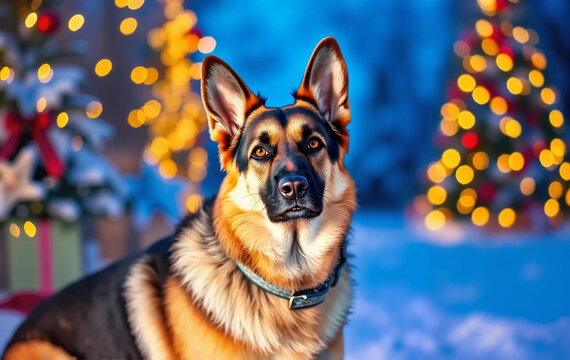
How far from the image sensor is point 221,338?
1.68 meters

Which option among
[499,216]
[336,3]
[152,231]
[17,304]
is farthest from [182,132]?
[336,3]

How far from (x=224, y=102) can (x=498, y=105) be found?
14.3 ft

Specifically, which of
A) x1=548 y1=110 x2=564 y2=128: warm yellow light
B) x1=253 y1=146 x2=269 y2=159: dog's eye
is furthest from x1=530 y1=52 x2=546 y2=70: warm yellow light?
x1=253 y1=146 x2=269 y2=159: dog's eye

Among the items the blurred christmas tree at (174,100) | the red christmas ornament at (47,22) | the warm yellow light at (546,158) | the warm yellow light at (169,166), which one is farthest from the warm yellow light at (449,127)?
the red christmas ornament at (47,22)

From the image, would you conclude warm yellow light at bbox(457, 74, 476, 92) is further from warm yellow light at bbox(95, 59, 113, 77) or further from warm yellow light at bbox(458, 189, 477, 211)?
warm yellow light at bbox(95, 59, 113, 77)

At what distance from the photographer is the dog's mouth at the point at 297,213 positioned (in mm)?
1669

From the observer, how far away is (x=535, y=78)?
5.42 m

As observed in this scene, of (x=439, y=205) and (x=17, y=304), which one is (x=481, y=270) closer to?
(x=439, y=205)

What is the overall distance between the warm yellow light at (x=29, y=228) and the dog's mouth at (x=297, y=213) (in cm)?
239

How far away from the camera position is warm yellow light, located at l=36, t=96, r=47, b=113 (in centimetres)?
330

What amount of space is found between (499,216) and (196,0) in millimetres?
5242

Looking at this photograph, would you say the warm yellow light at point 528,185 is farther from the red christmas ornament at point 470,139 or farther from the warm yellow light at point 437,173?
the warm yellow light at point 437,173

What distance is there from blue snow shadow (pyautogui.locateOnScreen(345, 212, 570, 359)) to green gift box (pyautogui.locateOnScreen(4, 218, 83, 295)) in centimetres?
201

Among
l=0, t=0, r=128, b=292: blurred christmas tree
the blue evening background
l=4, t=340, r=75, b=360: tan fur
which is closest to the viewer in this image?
l=4, t=340, r=75, b=360: tan fur
